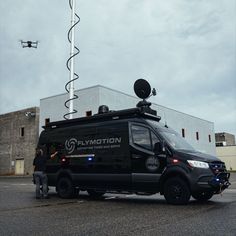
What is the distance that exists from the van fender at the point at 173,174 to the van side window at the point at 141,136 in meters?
0.94

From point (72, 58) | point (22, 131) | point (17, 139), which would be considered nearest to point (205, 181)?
point (72, 58)

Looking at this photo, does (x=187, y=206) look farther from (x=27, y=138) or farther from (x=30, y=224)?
(x=27, y=138)

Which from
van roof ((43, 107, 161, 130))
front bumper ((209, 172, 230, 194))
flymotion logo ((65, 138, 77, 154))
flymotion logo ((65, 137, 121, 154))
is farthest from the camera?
flymotion logo ((65, 138, 77, 154))

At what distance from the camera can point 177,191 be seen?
10930 mm

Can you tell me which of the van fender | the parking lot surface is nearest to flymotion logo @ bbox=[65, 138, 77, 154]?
the parking lot surface

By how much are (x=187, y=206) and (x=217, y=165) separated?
150 centimetres

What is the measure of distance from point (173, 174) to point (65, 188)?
4210mm

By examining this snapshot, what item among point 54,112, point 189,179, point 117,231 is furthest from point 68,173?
point 54,112

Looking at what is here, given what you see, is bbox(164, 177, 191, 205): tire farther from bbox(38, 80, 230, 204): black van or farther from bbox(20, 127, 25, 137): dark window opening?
bbox(20, 127, 25, 137): dark window opening

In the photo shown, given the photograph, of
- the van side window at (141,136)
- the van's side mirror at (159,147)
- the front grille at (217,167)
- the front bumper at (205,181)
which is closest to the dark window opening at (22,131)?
the van side window at (141,136)

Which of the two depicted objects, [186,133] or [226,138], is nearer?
[186,133]

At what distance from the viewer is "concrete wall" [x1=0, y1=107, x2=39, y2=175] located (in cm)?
5072

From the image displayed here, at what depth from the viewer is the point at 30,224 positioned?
794cm

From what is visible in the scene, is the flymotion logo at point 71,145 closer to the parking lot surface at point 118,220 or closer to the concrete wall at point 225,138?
the parking lot surface at point 118,220
